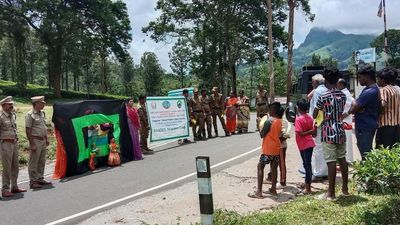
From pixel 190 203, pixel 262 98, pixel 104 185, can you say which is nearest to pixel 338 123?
pixel 190 203

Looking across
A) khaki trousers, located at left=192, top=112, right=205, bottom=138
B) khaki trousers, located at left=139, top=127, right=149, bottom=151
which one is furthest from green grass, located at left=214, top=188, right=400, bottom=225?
khaki trousers, located at left=192, top=112, right=205, bottom=138

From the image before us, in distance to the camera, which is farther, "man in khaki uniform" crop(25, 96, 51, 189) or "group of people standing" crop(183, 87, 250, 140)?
"group of people standing" crop(183, 87, 250, 140)

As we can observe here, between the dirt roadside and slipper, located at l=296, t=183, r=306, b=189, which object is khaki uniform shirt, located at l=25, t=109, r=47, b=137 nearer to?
the dirt roadside

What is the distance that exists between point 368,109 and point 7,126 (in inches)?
255

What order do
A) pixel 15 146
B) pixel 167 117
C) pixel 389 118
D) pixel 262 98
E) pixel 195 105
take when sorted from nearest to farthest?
pixel 389 118, pixel 15 146, pixel 167 117, pixel 195 105, pixel 262 98

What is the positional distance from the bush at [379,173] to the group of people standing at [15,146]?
6.47 m

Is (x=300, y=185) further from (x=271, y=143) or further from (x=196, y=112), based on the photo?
(x=196, y=112)

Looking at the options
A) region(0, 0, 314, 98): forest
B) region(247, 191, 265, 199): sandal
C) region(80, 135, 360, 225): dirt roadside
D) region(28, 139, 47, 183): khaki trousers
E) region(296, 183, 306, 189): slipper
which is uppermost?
region(0, 0, 314, 98): forest

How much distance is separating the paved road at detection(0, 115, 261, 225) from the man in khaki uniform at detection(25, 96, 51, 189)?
1.34 ft

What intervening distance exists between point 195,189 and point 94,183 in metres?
2.36

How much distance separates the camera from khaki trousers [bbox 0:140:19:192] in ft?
→ 28.6

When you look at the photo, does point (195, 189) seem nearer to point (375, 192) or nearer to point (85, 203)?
point (85, 203)

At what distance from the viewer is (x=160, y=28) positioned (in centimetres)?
4419

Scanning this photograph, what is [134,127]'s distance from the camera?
12.7 metres
